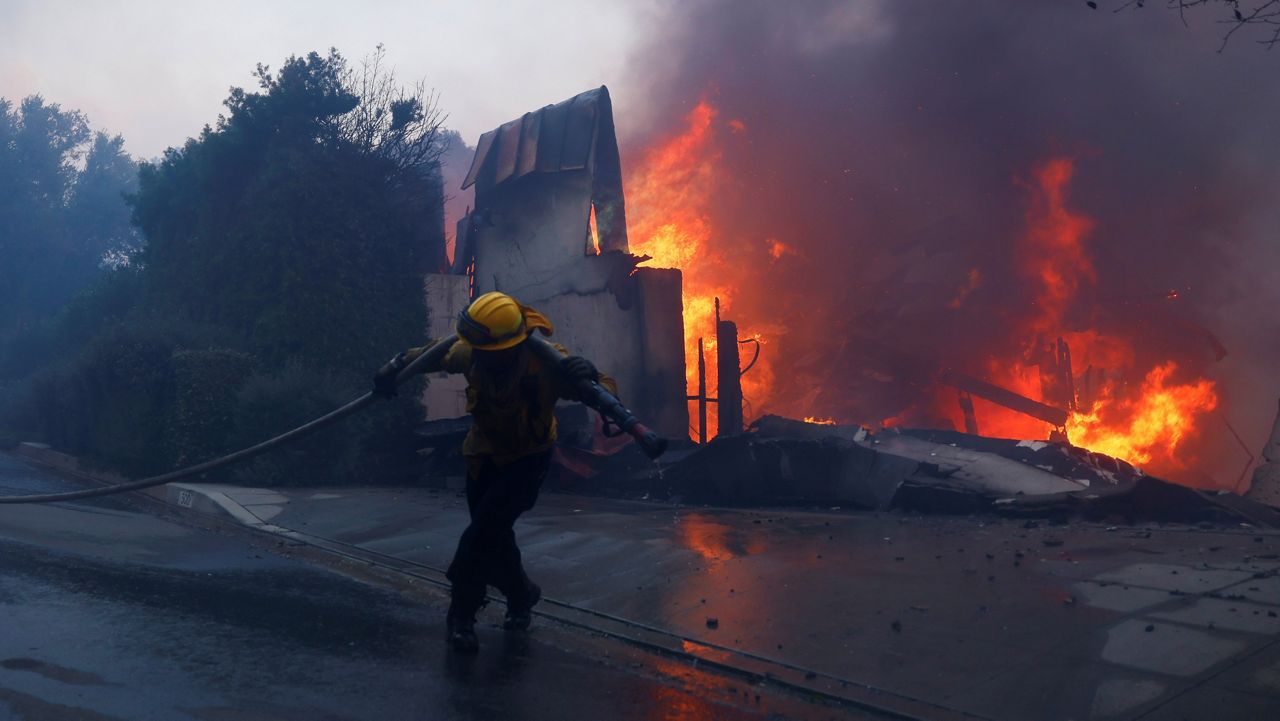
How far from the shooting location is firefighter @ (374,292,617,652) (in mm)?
4688

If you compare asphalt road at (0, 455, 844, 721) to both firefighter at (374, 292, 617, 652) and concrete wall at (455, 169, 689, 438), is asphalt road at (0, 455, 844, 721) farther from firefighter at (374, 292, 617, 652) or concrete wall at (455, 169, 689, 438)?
concrete wall at (455, 169, 689, 438)

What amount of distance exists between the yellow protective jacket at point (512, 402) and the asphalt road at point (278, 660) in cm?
110

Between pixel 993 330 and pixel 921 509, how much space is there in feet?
34.0

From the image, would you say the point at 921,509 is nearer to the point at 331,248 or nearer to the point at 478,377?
Answer: the point at 478,377

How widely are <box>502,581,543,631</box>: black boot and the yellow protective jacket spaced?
0.96m

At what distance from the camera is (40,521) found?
883 cm

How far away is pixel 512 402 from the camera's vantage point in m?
4.82

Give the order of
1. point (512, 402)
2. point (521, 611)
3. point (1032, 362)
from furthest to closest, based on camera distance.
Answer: point (1032, 362) < point (521, 611) < point (512, 402)

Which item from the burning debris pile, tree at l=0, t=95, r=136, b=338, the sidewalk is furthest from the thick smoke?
tree at l=0, t=95, r=136, b=338

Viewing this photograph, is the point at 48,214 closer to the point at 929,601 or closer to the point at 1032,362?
the point at 1032,362

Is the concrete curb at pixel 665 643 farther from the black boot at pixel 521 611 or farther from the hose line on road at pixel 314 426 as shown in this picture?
the hose line on road at pixel 314 426

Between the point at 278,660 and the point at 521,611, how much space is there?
134 centimetres

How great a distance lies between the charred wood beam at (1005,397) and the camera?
55.3ft

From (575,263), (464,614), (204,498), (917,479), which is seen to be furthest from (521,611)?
(575,263)
